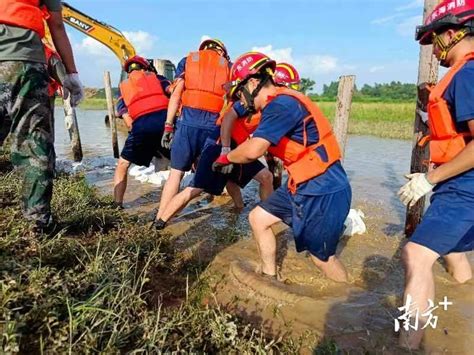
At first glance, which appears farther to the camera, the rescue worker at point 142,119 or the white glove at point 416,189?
the rescue worker at point 142,119

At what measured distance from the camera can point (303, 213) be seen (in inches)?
139

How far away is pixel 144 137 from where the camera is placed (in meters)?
5.84

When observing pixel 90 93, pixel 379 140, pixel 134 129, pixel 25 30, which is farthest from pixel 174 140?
pixel 90 93

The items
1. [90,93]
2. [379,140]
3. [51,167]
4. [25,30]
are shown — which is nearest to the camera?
[25,30]

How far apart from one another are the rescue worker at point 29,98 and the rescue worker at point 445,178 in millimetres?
2518

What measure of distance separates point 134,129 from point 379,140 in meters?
12.8

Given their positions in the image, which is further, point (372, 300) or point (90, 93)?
point (90, 93)

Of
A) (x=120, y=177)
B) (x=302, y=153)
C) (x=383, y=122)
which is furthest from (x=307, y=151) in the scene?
(x=383, y=122)

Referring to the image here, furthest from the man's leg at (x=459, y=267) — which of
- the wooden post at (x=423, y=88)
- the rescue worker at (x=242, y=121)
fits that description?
the rescue worker at (x=242, y=121)

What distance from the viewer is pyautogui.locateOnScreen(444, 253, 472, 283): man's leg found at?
394cm

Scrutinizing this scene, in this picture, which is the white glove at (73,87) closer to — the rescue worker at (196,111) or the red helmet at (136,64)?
the rescue worker at (196,111)

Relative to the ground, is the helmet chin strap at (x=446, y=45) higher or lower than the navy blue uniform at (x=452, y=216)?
higher

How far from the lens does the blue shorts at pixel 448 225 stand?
2.71 metres

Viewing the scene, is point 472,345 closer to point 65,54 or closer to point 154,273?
point 154,273
